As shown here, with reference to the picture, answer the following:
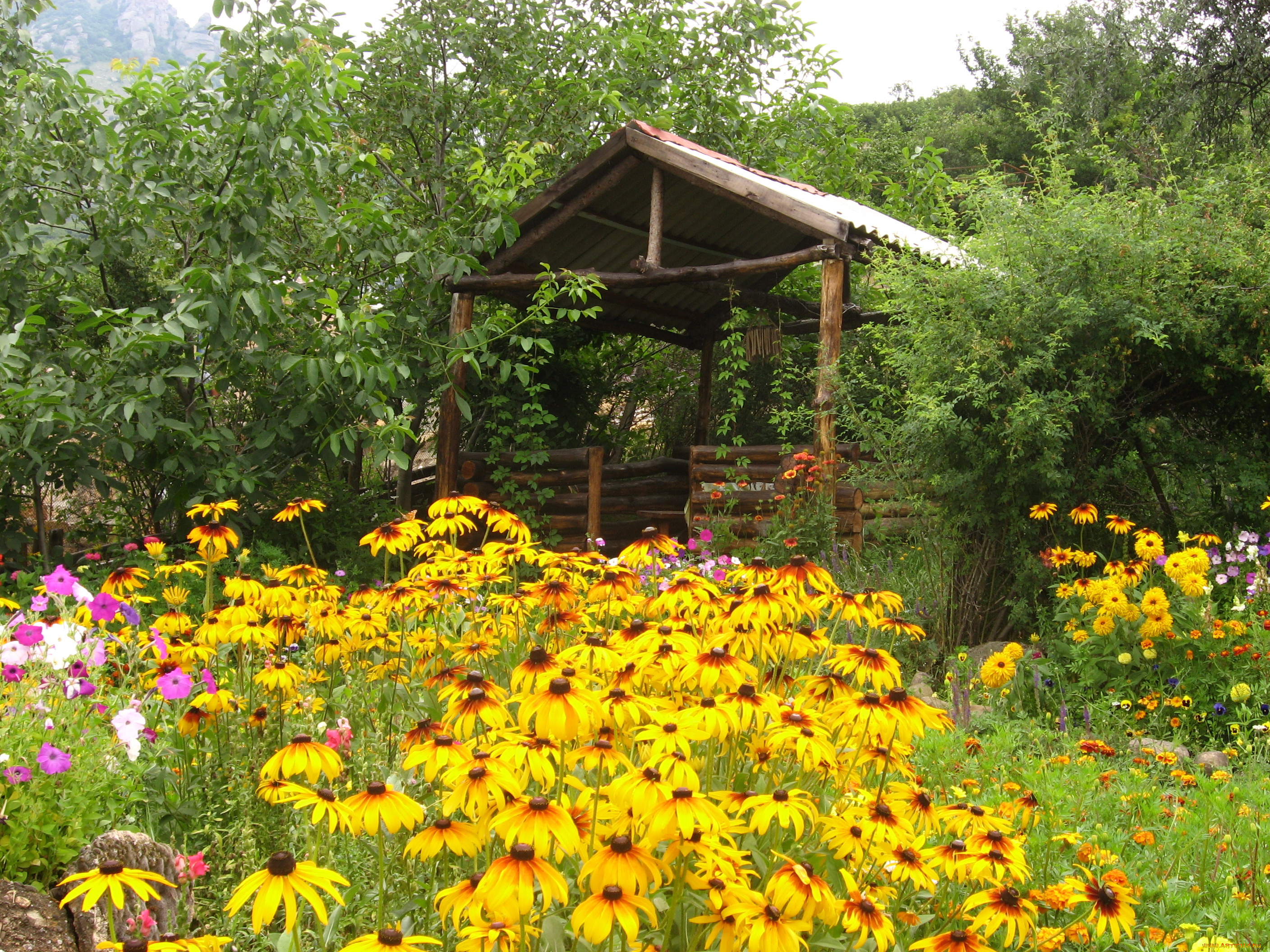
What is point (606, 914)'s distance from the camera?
1.33 m

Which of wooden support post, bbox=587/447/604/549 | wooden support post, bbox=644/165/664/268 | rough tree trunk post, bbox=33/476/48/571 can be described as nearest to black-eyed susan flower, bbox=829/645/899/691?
wooden support post, bbox=644/165/664/268

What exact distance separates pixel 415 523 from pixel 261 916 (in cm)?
184

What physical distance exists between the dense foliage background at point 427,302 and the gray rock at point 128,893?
330cm

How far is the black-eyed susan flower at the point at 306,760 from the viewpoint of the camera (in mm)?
1666

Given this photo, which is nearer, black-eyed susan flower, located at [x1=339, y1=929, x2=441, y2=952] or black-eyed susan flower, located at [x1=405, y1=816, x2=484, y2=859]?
black-eyed susan flower, located at [x1=339, y1=929, x2=441, y2=952]

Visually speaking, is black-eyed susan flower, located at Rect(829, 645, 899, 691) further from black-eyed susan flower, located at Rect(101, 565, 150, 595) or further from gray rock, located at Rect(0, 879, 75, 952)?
black-eyed susan flower, located at Rect(101, 565, 150, 595)

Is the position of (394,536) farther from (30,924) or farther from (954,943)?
(954,943)

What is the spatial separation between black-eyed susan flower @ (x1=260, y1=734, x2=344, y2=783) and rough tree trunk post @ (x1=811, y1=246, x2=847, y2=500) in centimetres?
513

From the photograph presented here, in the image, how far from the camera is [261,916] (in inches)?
48.2

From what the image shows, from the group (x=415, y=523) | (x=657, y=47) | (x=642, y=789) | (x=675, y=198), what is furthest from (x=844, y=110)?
(x=642, y=789)

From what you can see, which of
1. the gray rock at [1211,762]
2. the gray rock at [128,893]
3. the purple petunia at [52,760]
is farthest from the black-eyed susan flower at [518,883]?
the gray rock at [1211,762]

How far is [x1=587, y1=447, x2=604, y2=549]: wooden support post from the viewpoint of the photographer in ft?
26.5

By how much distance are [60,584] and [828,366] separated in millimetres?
5010

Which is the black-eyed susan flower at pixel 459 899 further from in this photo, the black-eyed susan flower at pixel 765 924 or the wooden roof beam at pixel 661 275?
the wooden roof beam at pixel 661 275
